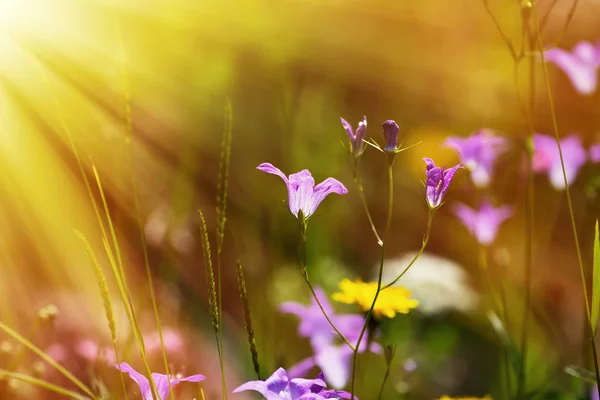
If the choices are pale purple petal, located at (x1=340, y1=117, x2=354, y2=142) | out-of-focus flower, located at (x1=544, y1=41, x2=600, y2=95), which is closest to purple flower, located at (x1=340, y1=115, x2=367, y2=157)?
pale purple petal, located at (x1=340, y1=117, x2=354, y2=142)

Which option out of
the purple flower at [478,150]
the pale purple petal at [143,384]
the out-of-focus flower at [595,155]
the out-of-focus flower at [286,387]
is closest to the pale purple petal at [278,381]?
the out-of-focus flower at [286,387]

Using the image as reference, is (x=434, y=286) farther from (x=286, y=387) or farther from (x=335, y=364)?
(x=286, y=387)

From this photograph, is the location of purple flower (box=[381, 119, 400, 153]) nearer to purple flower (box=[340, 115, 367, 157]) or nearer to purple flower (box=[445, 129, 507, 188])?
purple flower (box=[340, 115, 367, 157])

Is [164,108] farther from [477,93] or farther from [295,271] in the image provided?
[477,93]

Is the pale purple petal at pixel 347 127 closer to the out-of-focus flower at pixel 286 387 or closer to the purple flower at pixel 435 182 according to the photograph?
the purple flower at pixel 435 182

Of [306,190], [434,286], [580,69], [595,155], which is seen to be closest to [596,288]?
[306,190]

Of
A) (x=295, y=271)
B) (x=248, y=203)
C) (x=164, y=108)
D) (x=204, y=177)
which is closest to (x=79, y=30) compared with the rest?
(x=164, y=108)
